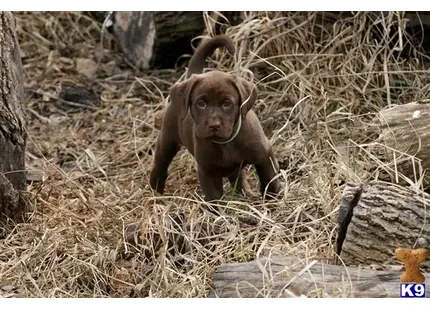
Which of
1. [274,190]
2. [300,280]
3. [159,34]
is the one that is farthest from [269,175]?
[159,34]

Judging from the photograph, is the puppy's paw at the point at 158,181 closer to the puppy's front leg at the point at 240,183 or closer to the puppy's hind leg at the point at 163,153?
the puppy's hind leg at the point at 163,153

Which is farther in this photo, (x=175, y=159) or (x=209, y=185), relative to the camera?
(x=175, y=159)

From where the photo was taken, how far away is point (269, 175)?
4.79 m

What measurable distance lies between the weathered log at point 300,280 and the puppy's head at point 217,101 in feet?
2.53

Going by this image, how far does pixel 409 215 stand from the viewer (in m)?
3.97

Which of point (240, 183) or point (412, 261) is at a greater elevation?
point (412, 261)

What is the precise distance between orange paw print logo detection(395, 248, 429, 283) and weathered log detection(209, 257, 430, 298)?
0.03m

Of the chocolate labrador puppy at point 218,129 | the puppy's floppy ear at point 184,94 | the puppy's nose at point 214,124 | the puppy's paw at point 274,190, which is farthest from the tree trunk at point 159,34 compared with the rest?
the puppy's nose at point 214,124

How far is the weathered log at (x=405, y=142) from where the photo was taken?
4465mm

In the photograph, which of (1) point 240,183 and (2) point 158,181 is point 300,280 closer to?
(1) point 240,183

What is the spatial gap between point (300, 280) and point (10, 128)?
5.10 feet

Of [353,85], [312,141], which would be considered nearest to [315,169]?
[312,141]

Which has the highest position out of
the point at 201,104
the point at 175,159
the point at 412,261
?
the point at 201,104

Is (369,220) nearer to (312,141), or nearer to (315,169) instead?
(315,169)
